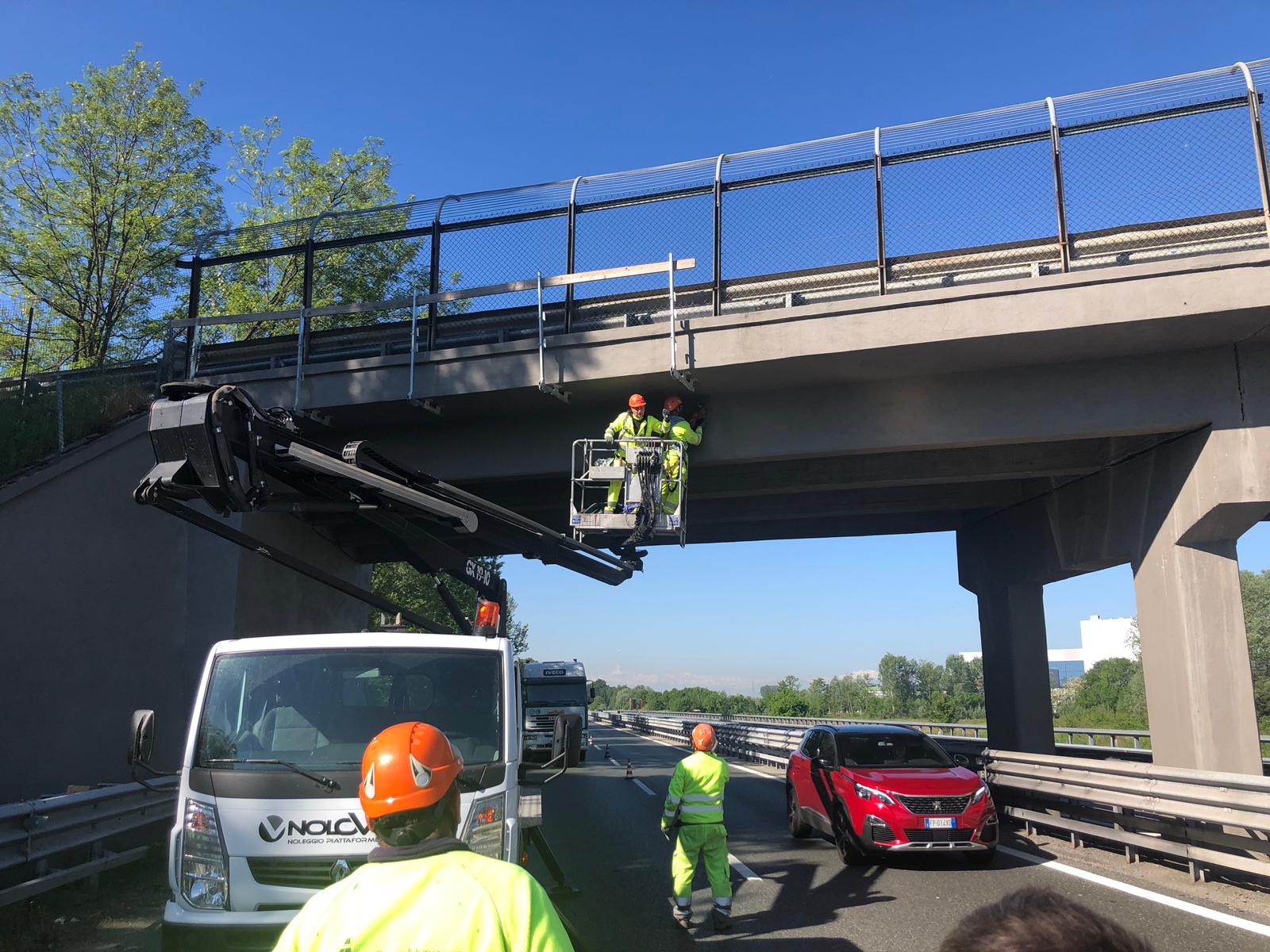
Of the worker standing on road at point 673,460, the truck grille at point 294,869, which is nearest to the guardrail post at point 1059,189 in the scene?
the worker standing on road at point 673,460

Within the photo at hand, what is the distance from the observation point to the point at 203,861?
17.7ft

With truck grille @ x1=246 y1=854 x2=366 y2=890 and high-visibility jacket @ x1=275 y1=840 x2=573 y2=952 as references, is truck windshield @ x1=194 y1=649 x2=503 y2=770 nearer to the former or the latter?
truck grille @ x1=246 y1=854 x2=366 y2=890

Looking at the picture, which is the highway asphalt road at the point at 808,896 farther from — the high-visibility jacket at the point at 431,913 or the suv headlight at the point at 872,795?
the high-visibility jacket at the point at 431,913

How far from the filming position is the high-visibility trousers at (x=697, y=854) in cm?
768

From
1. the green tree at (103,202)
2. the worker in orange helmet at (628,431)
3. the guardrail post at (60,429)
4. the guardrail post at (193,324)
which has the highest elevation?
the green tree at (103,202)

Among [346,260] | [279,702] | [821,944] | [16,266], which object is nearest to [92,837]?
[279,702]

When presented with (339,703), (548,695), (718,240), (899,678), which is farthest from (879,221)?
(899,678)

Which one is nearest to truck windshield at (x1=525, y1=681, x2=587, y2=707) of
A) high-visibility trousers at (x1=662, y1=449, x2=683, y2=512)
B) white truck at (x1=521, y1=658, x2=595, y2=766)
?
white truck at (x1=521, y1=658, x2=595, y2=766)

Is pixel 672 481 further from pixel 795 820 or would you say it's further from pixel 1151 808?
pixel 1151 808

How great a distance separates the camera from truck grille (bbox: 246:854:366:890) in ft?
17.4

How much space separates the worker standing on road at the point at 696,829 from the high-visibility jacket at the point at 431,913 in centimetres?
595

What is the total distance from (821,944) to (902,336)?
302 inches

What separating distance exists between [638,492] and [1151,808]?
7.03m

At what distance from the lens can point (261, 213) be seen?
3453 cm
